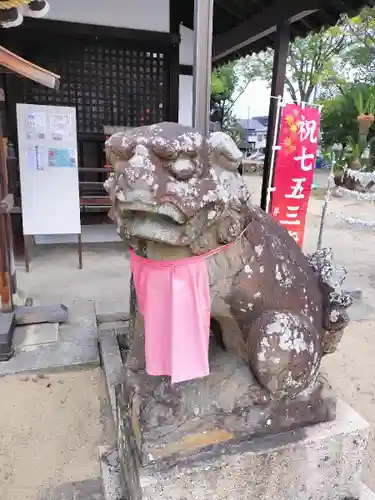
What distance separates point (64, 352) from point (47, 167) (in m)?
2.09

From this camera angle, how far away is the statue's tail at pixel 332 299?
149 centimetres

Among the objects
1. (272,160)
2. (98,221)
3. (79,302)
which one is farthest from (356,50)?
(79,302)

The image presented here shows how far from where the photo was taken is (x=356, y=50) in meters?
17.1

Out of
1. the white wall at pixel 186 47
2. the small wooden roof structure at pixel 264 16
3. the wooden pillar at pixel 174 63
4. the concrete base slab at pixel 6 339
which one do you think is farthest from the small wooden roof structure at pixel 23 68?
the white wall at pixel 186 47

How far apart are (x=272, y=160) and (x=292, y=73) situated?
58.2 ft

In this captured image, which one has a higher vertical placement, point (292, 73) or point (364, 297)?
point (292, 73)

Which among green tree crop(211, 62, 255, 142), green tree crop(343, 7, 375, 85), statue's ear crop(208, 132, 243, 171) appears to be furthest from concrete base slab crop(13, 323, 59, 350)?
green tree crop(211, 62, 255, 142)

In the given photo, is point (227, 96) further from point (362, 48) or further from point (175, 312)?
point (175, 312)

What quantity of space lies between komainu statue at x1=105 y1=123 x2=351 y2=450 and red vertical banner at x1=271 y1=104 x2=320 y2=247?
213cm

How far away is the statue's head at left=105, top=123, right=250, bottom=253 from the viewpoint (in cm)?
102

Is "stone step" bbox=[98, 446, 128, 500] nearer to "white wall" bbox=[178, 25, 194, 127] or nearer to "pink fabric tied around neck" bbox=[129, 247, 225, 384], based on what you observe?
"pink fabric tied around neck" bbox=[129, 247, 225, 384]

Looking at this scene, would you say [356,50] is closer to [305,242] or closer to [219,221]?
[305,242]

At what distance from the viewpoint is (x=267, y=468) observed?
1.46m

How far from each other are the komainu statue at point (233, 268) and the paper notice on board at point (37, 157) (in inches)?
126
